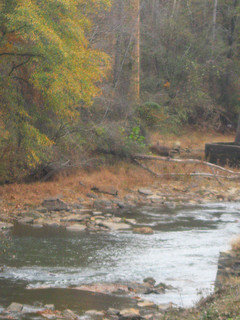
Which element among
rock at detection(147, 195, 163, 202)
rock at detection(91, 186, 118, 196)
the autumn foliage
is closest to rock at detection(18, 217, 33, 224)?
the autumn foliage

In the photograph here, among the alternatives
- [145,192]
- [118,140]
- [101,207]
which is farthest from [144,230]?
[118,140]

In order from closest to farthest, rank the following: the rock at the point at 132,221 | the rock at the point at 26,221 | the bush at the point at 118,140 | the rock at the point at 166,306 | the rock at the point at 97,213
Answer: the rock at the point at 166,306, the rock at the point at 26,221, the rock at the point at 132,221, the rock at the point at 97,213, the bush at the point at 118,140

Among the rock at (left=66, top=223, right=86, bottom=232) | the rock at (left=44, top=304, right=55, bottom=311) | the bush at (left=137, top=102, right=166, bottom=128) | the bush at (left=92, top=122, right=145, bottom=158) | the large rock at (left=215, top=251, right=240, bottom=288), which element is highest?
the bush at (left=137, top=102, right=166, bottom=128)

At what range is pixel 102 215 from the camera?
15.7m

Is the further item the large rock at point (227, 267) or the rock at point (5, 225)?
the rock at point (5, 225)

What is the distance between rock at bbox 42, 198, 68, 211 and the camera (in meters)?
16.0

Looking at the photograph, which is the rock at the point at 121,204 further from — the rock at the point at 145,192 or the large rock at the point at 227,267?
the large rock at the point at 227,267

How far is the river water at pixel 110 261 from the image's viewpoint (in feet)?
28.1

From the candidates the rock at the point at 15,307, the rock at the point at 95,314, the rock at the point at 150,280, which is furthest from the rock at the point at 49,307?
the rock at the point at 150,280

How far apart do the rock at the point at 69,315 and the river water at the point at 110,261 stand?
317mm

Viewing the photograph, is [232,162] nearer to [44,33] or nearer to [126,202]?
[126,202]

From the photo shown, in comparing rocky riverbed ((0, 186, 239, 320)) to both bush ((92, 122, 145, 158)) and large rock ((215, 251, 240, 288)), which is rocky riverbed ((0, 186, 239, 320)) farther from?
bush ((92, 122, 145, 158))

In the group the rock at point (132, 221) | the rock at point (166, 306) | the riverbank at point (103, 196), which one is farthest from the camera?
the rock at point (132, 221)

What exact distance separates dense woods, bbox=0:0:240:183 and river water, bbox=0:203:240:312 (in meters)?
3.05
